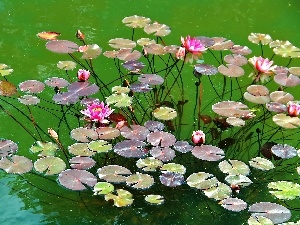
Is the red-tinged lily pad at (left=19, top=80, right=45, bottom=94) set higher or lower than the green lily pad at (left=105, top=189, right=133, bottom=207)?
higher

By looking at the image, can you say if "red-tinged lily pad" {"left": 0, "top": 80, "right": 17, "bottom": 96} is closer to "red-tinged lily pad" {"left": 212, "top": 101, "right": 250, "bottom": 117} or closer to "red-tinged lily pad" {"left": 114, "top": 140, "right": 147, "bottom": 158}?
"red-tinged lily pad" {"left": 114, "top": 140, "right": 147, "bottom": 158}

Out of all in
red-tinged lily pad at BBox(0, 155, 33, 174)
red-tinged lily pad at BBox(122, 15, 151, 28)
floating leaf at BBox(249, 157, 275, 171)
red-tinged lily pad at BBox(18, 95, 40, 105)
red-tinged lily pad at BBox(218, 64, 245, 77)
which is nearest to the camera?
red-tinged lily pad at BBox(0, 155, 33, 174)

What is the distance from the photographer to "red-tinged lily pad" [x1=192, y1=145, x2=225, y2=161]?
6.35ft

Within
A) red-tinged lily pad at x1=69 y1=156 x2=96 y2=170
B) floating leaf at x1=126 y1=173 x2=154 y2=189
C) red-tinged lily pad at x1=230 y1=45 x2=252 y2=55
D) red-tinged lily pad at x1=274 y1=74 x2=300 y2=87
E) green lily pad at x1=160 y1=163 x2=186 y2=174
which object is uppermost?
red-tinged lily pad at x1=230 y1=45 x2=252 y2=55

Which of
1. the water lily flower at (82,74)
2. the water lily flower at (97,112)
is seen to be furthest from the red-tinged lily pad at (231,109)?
the water lily flower at (82,74)

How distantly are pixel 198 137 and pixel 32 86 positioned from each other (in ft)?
2.59

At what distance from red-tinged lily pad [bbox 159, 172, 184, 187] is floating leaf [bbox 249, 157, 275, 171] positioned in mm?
300

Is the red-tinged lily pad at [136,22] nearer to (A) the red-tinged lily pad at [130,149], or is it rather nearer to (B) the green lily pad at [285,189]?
(A) the red-tinged lily pad at [130,149]

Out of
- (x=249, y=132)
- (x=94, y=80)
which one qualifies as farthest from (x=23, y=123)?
(x=249, y=132)

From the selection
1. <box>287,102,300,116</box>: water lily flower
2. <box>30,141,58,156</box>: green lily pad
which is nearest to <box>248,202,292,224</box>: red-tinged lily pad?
<box>287,102,300,116</box>: water lily flower

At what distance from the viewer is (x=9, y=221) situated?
178 cm

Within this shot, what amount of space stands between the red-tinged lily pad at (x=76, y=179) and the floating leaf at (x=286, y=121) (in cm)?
81

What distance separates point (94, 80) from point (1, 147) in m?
0.69

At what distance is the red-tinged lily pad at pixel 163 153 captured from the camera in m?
1.92
